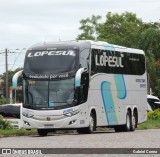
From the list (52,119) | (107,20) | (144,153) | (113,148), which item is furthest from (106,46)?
(107,20)

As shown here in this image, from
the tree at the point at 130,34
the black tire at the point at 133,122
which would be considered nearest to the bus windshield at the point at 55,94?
the black tire at the point at 133,122

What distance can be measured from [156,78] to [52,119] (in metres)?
52.9

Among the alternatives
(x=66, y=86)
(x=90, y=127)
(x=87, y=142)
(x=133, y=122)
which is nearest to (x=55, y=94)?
(x=66, y=86)

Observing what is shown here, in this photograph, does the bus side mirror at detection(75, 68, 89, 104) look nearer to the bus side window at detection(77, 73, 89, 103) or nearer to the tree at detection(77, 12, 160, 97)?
the bus side window at detection(77, 73, 89, 103)

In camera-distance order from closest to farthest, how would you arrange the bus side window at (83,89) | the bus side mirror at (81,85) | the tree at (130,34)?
1. the bus side mirror at (81,85)
2. the bus side window at (83,89)
3. the tree at (130,34)

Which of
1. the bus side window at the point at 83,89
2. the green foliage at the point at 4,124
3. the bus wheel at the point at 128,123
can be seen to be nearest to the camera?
the bus side window at the point at 83,89

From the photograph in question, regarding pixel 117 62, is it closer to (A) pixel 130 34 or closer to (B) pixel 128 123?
(B) pixel 128 123

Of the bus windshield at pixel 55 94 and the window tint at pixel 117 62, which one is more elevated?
the window tint at pixel 117 62

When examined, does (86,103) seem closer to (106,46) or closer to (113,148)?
(106,46)

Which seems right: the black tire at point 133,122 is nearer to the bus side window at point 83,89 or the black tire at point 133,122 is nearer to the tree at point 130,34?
the bus side window at point 83,89

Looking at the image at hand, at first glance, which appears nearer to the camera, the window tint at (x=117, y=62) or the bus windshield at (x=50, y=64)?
the bus windshield at (x=50, y=64)

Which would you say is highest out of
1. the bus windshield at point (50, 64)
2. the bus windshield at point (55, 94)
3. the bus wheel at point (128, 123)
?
the bus windshield at point (50, 64)

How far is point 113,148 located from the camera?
22656 millimetres

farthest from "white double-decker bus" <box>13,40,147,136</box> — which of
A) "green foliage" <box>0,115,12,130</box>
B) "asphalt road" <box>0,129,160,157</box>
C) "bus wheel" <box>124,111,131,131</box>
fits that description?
"asphalt road" <box>0,129,160,157</box>
